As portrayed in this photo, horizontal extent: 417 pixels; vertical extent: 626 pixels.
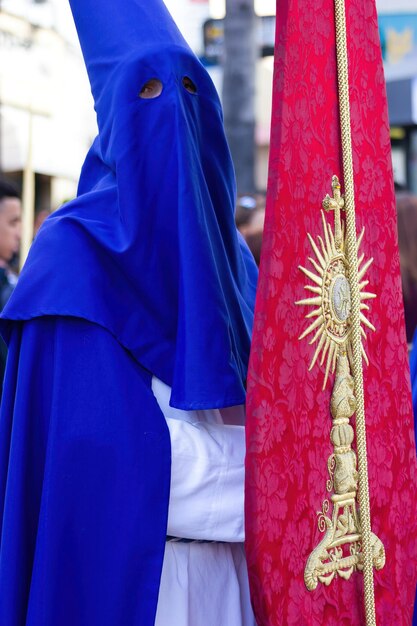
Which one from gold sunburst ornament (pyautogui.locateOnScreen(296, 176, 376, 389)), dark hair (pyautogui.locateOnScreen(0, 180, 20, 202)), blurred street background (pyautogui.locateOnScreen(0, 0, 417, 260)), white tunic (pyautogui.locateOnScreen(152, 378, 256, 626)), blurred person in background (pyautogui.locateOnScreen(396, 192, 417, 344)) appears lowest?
white tunic (pyautogui.locateOnScreen(152, 378, 256, 626))

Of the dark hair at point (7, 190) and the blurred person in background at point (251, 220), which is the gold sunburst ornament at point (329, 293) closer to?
the blurred person in background at point (251, 220)

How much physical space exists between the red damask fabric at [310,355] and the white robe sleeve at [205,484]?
223 millimetres

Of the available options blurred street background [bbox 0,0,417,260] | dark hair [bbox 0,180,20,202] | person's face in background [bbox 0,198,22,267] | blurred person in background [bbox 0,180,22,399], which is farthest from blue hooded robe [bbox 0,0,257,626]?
blurred street background [bbox 0,0,417,260]

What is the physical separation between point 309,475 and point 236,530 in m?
0.27

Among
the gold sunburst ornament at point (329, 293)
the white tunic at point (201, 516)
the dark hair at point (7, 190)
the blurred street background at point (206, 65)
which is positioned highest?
the blurred street background at point (206, 65)

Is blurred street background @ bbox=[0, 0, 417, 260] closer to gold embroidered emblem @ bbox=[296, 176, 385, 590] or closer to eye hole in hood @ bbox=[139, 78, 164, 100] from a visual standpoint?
eye hole in hood @ bbox=[139, 78, 164, 100]

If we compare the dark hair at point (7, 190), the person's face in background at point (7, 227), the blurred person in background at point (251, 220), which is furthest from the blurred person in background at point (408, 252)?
the dark hair at point (7, 190)

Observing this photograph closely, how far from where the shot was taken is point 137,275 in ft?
7.15

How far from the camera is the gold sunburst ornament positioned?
204cm

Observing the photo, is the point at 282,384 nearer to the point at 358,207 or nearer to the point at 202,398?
the point at 202,398

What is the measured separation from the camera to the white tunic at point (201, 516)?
2.16 meters

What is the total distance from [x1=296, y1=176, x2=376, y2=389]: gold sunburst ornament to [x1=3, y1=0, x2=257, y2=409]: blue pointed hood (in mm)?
225

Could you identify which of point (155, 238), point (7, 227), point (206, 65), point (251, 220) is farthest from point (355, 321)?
point (206, 65)

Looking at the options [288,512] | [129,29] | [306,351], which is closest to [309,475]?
[288,512]
